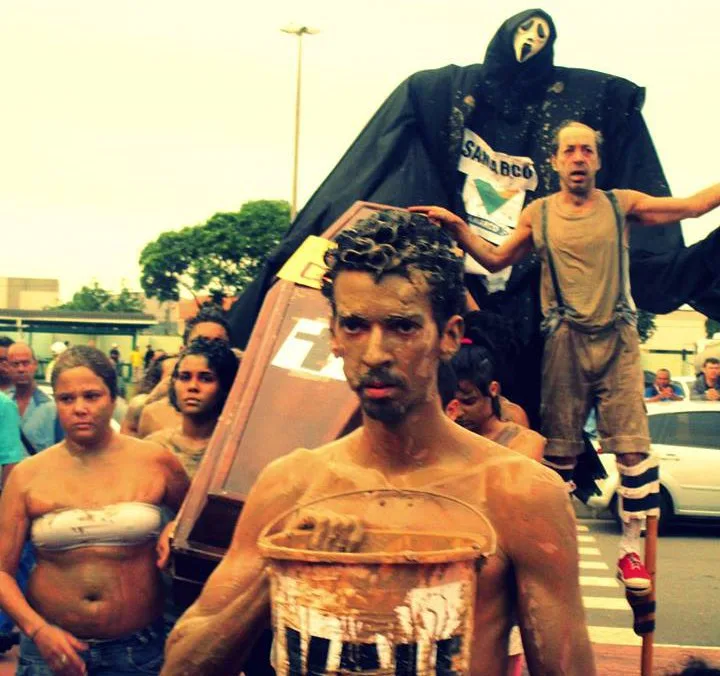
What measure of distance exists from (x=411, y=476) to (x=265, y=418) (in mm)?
2426

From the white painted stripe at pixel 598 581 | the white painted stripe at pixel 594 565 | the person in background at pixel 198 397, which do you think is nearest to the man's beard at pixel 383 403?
the person in background at pixel 198 397

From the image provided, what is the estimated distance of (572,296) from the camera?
5.62 m

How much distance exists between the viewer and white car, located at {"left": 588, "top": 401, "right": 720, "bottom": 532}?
571 inches

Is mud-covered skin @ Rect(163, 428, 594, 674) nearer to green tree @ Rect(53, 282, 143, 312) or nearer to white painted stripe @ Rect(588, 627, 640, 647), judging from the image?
white painted stripe @ Rect(588, 627, 640, 647)

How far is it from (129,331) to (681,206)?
34534 mm

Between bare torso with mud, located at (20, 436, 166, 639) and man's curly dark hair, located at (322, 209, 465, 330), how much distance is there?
232 centimetres

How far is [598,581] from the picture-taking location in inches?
469

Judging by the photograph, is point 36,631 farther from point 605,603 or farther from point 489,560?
point 605,603

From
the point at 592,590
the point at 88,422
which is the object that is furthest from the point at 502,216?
the point at 592,590

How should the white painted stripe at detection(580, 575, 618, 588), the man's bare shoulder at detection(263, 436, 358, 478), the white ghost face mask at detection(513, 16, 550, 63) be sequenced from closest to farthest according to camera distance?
1. the man's bare shoulder at detection(263, 436, 358, 478)
2. the white ghost face mask at detection(513, 16, 550, 63)
3. the white painted stripe at detection(580, 575, 618, 588)

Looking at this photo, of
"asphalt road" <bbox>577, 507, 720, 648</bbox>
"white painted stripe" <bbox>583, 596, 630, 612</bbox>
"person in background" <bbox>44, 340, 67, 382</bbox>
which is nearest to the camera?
"person in background" <bbox>44, 340, 67, 382</bbox>

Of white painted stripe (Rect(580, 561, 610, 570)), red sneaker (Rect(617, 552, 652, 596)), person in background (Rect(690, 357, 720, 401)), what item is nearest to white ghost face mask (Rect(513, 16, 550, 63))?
red sneaker (Rect(617, 552, 652, 596))

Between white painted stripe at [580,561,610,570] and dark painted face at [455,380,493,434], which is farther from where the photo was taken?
white painted stripe at [580,561,610,570]

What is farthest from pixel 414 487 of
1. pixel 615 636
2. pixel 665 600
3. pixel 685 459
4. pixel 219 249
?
pixel 219 249
